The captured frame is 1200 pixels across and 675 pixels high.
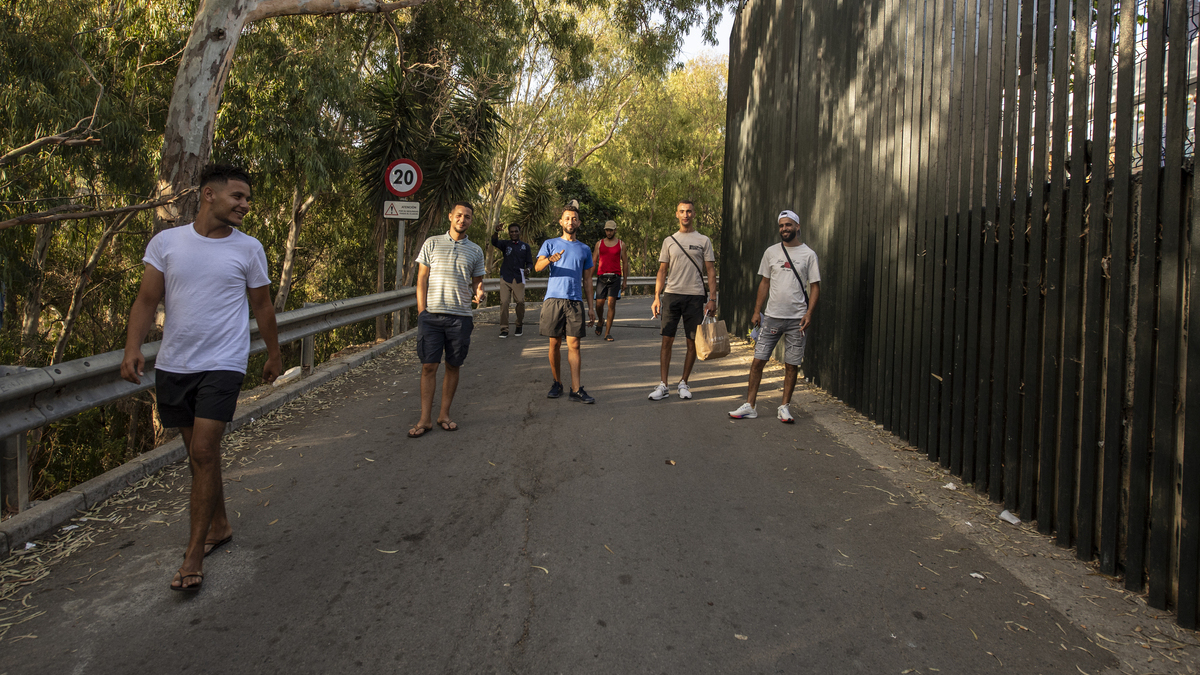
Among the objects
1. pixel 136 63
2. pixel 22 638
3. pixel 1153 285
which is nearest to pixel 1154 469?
pixel 1153 285

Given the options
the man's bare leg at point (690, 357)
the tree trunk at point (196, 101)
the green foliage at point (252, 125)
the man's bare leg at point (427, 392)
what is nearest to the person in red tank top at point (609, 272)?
the green foliage at point (252, 125)

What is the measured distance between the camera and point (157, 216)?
804 cm

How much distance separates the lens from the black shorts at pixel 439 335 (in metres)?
6.72

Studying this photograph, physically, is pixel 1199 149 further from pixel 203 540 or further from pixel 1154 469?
pixel 203 540

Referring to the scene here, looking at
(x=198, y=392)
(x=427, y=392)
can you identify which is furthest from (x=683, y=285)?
(x=198, y=392)

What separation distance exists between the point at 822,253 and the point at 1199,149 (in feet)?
18.4

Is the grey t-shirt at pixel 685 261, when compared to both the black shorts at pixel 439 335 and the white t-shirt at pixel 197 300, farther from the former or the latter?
the white t-shirt at pixel 197 300

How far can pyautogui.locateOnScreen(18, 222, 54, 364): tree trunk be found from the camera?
48.7 feet

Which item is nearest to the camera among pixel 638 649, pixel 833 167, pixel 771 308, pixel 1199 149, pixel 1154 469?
pixel 638 649

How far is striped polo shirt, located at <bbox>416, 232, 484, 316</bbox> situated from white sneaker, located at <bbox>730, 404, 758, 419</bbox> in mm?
2641

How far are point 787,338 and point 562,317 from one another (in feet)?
7.24

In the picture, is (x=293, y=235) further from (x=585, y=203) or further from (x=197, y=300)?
(x=197, y=300)

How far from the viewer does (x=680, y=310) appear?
8.23 meters

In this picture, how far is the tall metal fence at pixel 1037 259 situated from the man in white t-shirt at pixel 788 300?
2.33 ft
